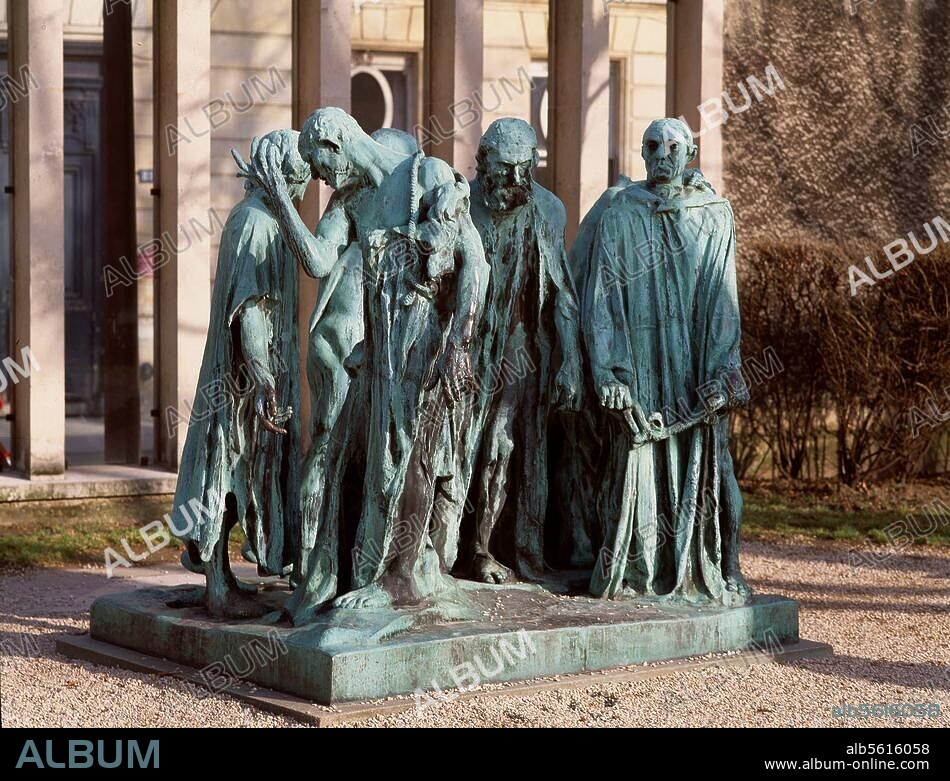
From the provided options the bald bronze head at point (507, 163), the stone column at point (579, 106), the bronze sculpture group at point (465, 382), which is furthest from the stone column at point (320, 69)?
the bald bronze head at point (507, 163)

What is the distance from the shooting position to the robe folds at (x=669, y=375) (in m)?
7.26

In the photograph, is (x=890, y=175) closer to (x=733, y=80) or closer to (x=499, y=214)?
(x=733, y=80)

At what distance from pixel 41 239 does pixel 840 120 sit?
7689 mm

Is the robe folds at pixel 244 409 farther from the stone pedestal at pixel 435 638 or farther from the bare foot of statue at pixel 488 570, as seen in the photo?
the bare foot of statue at pixel 488 570

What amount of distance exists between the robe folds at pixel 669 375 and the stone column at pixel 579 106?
491 centimetres

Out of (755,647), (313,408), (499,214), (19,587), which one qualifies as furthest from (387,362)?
(19,587)

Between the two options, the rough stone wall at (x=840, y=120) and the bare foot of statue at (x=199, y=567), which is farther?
the rough stone wall at (x=840, y=120)

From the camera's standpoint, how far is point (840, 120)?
50.9 ft

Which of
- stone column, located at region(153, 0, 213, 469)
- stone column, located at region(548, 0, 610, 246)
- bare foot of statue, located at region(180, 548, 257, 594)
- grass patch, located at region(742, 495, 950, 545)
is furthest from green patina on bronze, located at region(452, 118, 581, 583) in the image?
stone column, located at region(548, 0, 610, 246)

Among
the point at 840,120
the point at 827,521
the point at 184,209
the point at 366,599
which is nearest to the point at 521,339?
the point at 366,599

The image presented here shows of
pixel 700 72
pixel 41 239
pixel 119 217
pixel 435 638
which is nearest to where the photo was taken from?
pixel 435 638

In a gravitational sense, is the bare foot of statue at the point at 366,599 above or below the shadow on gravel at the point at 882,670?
above

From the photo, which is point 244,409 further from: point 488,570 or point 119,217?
point 119,217

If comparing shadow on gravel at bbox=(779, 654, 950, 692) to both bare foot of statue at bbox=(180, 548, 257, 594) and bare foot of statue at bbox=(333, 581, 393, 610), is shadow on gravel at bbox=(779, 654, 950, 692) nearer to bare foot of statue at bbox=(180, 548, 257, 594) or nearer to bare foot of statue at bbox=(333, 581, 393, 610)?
bare foot of statue at bbox=(333, 581, 393, 610)
